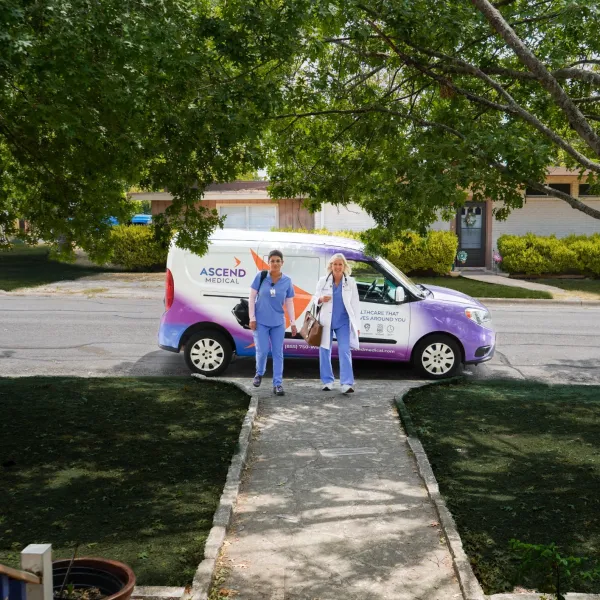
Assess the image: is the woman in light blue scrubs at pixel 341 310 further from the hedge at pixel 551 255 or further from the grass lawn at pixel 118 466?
the hedge at pixel 551 255

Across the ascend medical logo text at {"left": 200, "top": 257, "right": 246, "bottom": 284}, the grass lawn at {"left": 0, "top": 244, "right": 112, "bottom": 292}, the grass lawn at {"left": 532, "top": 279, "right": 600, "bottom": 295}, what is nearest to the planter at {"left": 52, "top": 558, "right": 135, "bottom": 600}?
the ascend medical logo text at {"left": 200, "top": 257, "right": 246, "bottom": 284}

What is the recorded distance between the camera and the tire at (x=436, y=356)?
39.0 ft

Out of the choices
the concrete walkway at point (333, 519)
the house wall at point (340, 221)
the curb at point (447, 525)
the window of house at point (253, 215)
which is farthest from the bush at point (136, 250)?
the curb at point (447, 525)

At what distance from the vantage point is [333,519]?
6254mm

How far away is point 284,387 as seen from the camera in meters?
11.0

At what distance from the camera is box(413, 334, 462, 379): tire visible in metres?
11.9

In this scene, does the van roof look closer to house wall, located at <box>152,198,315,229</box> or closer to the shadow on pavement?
the shadow on pavement

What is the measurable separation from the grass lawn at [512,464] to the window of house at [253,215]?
2107 cm

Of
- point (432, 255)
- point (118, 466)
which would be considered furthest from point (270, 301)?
point (432, 255)

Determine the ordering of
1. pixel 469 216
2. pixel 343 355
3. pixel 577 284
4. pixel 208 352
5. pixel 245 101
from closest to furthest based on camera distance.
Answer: pixel 245 101
pixel 343 355
pixel 208 352
pixel 577 284
pixel 469 216

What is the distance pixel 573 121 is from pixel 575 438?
3.36 metres

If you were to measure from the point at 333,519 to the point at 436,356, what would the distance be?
5.99 meters

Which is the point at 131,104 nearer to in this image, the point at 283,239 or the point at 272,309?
the point at 272,309

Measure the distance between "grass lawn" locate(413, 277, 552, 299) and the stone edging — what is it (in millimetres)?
14958
